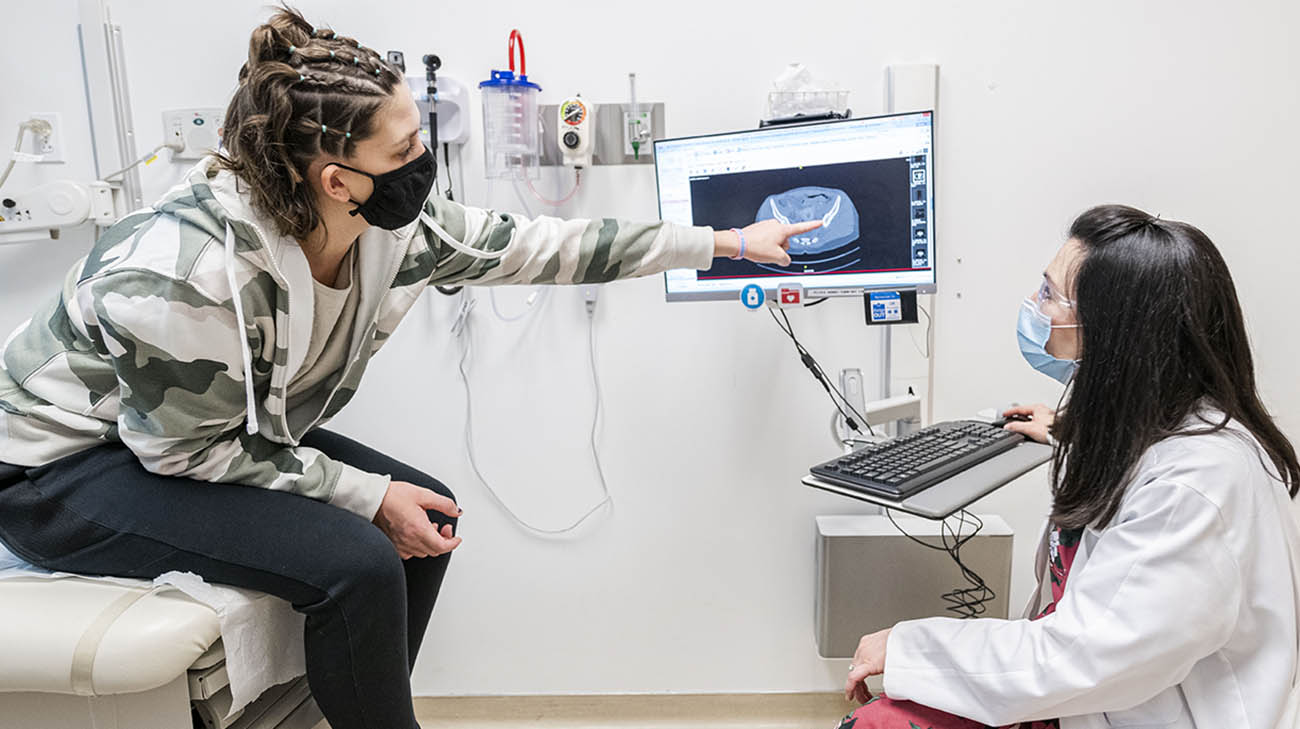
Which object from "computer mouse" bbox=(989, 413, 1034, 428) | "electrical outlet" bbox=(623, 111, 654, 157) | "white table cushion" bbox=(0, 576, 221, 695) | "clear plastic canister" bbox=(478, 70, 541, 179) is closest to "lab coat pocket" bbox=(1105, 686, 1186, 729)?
"computer mouse" bbox=(989, 413, 1034, 428)

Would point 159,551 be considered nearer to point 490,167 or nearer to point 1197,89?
point 490,167

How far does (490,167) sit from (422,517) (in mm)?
834

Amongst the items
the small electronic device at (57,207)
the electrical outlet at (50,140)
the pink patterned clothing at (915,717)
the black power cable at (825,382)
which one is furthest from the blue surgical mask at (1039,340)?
the electrical outlet at (50,140)

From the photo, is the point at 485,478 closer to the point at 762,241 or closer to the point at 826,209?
the point at 762,241

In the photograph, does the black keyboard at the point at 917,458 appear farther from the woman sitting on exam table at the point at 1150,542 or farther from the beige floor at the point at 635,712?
the beige floor at the point at 635,712

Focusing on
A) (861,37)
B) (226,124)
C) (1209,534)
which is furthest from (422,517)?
(861,37)

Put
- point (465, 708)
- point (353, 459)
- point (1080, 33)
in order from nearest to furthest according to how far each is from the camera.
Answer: point (353, 459)
point (1080, 33)
point (465, 708)

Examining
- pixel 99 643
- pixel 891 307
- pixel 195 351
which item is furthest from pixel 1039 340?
pixel 99 643

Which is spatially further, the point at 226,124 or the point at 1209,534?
the point at 226,124

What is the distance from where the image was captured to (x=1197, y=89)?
5.48 ft

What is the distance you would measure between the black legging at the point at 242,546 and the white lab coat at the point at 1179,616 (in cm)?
77

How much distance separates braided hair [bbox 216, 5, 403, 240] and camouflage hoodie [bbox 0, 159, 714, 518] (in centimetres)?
4

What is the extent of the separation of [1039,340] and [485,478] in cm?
119

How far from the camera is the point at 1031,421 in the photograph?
58.7 inches
